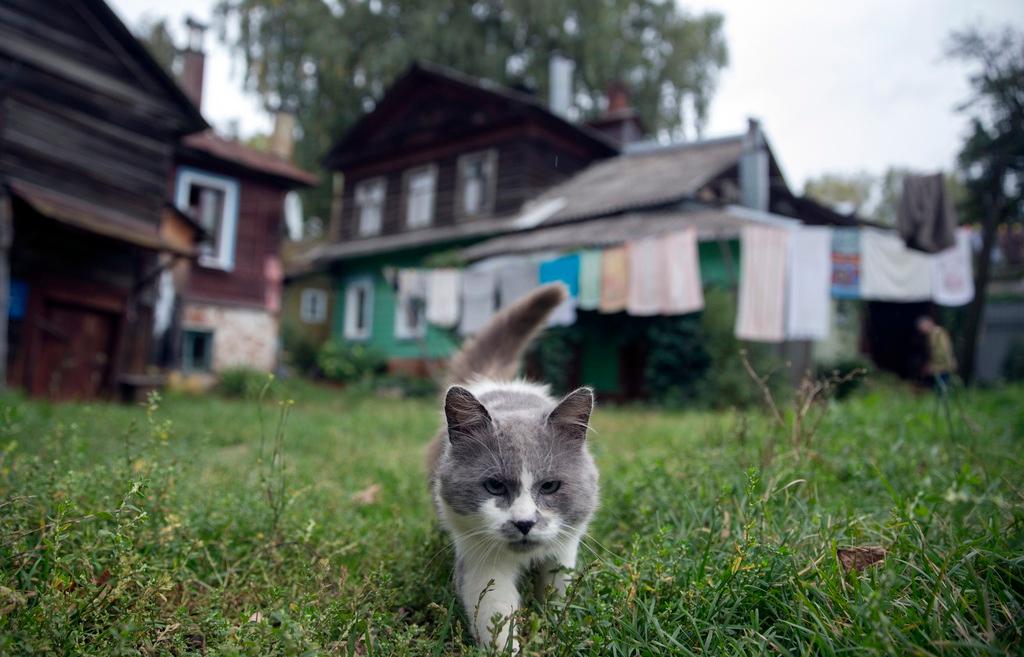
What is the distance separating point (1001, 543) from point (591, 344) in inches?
491

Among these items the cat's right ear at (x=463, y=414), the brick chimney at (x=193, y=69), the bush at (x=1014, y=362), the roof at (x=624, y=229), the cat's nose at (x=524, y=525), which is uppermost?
the brick chimney at (x=193, y=69)

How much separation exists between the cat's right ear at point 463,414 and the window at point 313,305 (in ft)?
63.5

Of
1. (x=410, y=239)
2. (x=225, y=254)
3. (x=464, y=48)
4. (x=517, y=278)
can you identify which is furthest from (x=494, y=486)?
(x=464, y=48)

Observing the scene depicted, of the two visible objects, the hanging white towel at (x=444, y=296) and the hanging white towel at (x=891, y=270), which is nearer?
the hanging white towel at (x=891, y=270)

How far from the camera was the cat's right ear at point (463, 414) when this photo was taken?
2.27 meters

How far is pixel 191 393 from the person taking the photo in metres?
13.1

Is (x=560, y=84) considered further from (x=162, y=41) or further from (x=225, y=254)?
(x=162, y=41)

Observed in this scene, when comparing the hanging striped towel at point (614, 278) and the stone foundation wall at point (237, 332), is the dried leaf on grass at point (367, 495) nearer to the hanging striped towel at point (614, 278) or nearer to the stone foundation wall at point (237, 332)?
the hanging striped towel at point (614, 278)

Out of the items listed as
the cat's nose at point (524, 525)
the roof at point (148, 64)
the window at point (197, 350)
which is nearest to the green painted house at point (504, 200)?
the window at point (197, 350)

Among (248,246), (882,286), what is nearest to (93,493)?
(882,286)

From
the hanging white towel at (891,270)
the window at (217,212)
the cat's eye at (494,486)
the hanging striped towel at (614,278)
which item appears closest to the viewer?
the cat's eye at (494,486)

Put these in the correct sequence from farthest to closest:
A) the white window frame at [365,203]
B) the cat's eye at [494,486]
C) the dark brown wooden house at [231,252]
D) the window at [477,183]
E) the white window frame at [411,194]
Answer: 1. the white window frame at [365,203]
2. the white window frame at [411,194]
3. the window at [477,183]
4. the dark brown wooden house at [231,252]
5. the cat's eye at [494,486]

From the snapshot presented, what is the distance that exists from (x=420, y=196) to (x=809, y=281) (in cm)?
1223

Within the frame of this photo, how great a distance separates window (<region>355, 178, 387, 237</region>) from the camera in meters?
20.2
